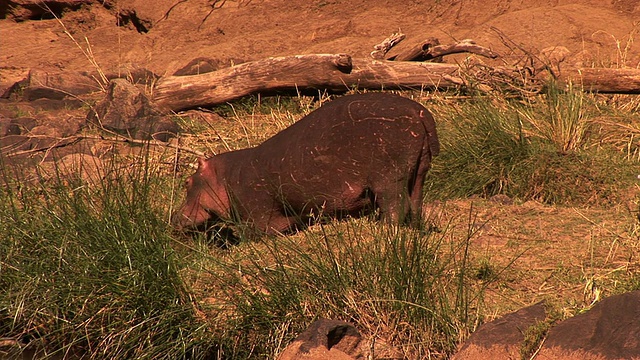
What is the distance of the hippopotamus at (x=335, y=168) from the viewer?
5.41 m

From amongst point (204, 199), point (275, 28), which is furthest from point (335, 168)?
point (275, 28)

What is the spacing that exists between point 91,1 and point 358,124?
349 inches

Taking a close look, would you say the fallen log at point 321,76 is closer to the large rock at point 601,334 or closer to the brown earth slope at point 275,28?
the brown earth slope at point 275,28

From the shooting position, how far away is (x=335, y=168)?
18.1 ft

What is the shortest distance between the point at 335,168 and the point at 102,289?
1.61 m

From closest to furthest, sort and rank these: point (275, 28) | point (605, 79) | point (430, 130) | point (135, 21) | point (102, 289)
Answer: point (102, 289), point (430, 130), point (605, 79), point (275, 28), point (135, 21)

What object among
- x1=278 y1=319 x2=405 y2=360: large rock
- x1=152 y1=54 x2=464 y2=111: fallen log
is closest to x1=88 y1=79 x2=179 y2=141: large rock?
x1=152 y1=54 x2=464 y2=111: fallen log

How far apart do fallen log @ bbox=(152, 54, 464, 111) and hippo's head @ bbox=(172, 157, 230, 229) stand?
238cm

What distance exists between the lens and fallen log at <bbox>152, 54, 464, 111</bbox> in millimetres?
8219

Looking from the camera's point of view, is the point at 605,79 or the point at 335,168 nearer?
the point at 335,168

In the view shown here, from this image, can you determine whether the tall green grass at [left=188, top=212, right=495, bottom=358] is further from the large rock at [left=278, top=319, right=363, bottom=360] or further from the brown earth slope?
the brown earth slope

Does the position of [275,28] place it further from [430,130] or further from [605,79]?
[430,130]

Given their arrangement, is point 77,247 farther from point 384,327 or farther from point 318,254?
point 384,327

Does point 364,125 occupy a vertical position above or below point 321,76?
above
